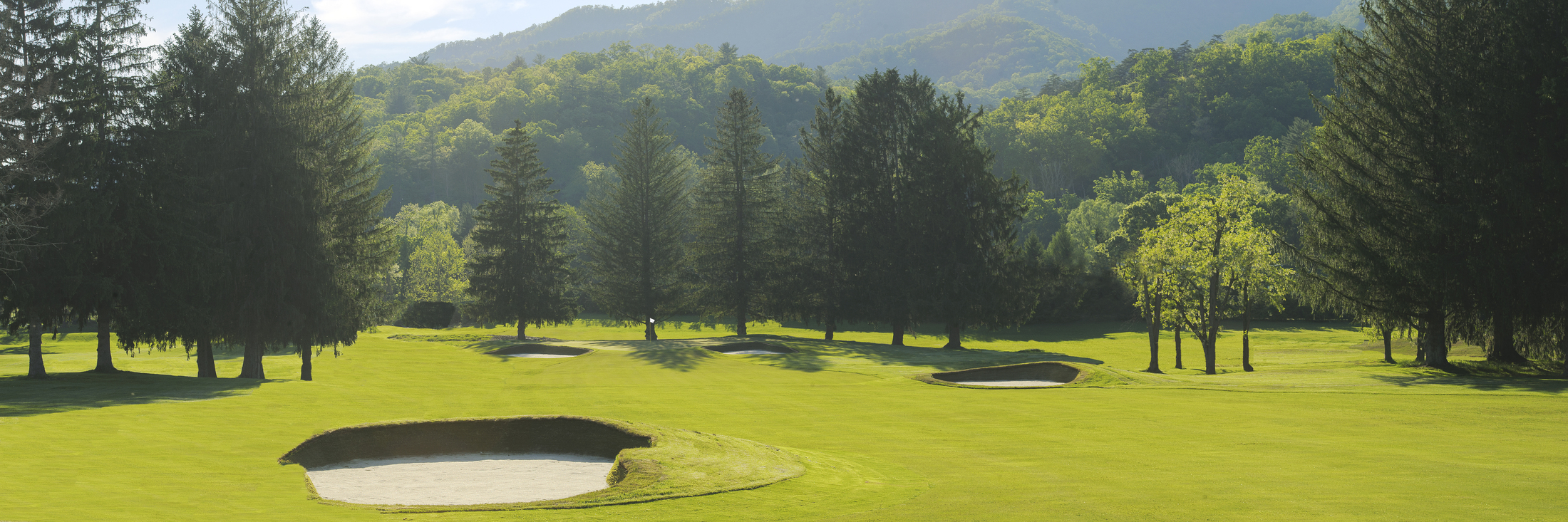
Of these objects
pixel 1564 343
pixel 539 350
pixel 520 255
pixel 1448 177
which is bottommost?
pixel 539 350

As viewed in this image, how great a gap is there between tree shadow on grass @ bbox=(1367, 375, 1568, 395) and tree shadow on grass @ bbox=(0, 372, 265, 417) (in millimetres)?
27689

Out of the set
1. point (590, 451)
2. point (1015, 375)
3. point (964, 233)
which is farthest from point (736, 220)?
point (590, 451)

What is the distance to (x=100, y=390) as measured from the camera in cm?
1978

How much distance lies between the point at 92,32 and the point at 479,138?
117m

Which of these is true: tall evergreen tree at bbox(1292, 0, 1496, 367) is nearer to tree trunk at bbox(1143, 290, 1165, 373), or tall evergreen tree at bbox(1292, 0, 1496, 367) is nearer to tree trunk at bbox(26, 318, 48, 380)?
tree trunk at bbox(1143, 290, 1165, 373)

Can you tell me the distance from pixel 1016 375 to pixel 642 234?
3206 cm

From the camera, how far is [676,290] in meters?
54.7

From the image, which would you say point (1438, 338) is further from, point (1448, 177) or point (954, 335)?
point (954, 335)

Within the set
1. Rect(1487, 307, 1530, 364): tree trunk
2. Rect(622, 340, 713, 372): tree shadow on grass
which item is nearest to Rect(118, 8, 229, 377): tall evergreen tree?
Rect(622, 340, 713, 372): tree shadow on grass

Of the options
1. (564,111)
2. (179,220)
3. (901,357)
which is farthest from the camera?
(564,111)

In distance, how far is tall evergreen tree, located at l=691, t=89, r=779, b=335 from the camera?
5134 centimetres

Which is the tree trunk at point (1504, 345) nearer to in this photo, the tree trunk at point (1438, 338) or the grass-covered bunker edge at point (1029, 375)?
the tree trunk at point (1438, 338)

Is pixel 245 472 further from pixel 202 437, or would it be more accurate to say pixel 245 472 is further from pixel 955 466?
pixel 955 466

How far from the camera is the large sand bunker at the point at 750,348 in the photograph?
4191 cm
